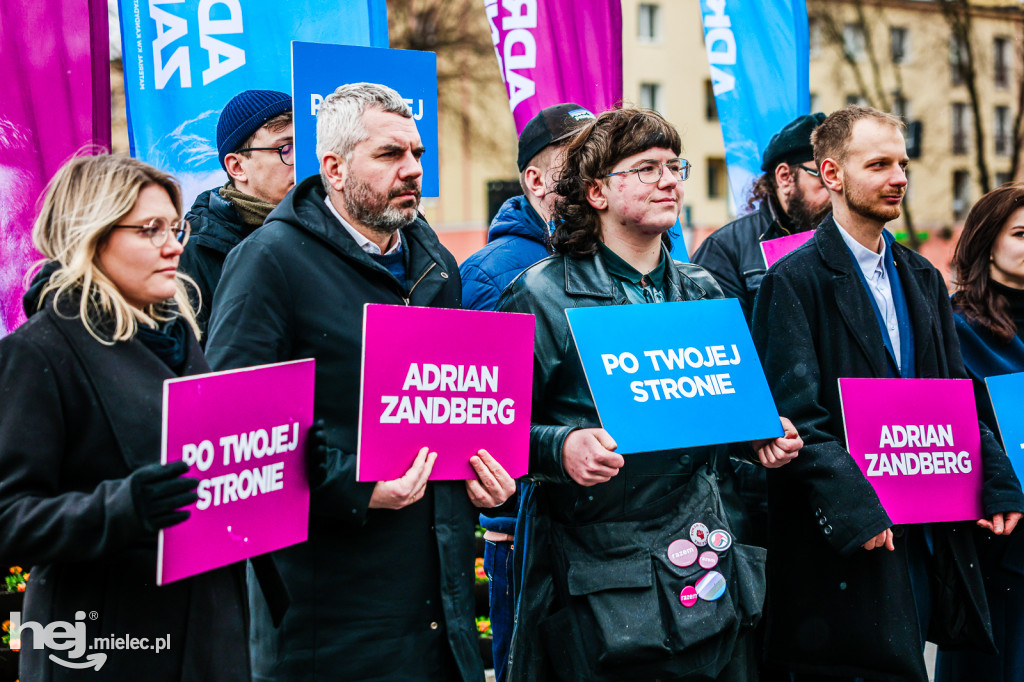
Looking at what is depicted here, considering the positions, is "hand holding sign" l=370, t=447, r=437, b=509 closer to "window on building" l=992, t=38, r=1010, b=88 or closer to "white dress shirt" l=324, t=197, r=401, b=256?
"white dress shirt" l=324, t=197, r=401, b=256

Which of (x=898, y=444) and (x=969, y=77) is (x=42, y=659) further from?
(x=969, y=77)

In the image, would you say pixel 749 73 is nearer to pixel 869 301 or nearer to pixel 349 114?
pixel 869 301

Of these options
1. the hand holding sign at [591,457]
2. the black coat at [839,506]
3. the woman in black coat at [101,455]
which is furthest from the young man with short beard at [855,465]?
the woman in black coat at [101,455]

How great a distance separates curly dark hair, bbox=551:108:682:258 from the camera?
10.8 feet

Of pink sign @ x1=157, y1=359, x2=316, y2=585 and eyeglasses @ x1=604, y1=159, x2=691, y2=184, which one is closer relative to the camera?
pink sign @ x1=157, y1=359, x2=316, y2=585

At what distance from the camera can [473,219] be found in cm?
3769

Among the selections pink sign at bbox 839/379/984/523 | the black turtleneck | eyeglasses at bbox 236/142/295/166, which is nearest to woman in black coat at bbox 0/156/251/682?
eyeglasses at bbox 236/142/295/166

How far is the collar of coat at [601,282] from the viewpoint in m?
3.24

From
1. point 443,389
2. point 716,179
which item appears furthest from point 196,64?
point 716,179

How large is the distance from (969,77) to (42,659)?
894 inches

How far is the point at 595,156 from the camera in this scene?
3.35m

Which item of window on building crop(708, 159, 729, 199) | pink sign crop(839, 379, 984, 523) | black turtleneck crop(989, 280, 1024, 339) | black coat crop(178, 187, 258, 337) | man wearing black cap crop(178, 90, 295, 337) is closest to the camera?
pink sign crop(839, 379, 984, 523)

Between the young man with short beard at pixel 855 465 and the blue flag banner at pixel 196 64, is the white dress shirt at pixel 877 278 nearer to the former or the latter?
the young man with short beard at pixel 855 465

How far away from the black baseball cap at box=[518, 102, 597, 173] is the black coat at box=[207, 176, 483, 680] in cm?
160
